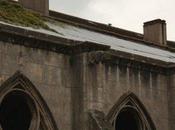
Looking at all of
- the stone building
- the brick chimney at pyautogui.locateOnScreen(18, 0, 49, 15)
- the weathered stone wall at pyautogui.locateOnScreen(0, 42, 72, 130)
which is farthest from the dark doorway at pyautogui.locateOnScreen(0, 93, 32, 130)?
the brick chimney at pyautogui.locateOnScreen(18, 0, 49, 15)

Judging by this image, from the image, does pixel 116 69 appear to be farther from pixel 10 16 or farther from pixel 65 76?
pixel 10 16

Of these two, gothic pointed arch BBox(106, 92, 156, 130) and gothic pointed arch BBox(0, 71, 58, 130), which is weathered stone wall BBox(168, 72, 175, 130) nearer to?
gothic pointed arch BBox(106, 92, 156, 130)

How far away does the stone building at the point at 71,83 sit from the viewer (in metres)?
18.6

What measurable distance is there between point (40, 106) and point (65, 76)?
1493mm

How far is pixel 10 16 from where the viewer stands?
21594mm

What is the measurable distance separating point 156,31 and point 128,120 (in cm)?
1196

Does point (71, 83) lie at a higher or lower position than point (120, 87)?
lower

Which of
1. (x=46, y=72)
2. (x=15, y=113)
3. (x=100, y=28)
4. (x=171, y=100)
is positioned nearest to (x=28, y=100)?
(x=46, y=72)

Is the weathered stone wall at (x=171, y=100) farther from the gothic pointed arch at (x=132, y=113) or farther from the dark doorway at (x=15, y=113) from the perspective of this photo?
the dark doorway at (x=15, y=113)

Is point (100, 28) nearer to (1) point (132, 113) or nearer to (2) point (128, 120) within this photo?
(2) point (128, 120)

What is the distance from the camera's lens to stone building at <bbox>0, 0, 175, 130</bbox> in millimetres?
18609

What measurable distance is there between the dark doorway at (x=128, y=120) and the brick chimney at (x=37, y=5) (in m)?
6.24

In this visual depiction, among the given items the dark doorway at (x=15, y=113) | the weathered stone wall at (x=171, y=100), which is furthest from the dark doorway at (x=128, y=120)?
the dark doorway at (x=15, y=113)

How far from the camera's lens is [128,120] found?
2311 cm
